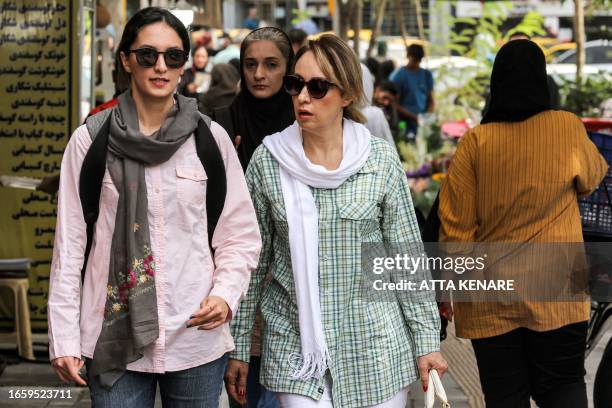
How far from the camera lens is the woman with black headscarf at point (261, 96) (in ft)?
16.6

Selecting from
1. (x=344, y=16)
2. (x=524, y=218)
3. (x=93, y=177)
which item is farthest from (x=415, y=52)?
(x=93, y=177)

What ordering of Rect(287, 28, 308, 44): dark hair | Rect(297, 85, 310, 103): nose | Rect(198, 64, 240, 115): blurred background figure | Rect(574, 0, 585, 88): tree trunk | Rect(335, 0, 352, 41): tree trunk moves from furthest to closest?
1. Rect(335, 0, 352, 41): tree trunk
2. Rect(574, 0, 585, 88): tree trunk
3. Rect(287, 28, 308, 44): dark hair
4. Rect(198, 64, 240, 115): blurred background figure
5. Rect(297, 85, 310, 103): nose

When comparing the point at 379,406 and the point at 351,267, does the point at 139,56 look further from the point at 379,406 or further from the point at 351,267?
the point at 379,406

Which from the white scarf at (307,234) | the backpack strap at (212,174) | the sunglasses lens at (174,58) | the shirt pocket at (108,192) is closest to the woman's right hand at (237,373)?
the white scarf at (307,234)

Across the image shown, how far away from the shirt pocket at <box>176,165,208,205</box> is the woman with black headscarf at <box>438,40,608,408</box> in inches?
53.9

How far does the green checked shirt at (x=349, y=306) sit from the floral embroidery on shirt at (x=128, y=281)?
524mm

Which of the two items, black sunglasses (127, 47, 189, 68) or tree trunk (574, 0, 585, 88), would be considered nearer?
black sunglasses (127, 47, 189, 68)

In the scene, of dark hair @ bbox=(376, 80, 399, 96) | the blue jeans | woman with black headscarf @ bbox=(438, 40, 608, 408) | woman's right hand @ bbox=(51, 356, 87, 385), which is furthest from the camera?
dark hair @ bbox=(376, 80, 399, 96)

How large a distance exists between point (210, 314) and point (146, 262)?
0.24 m

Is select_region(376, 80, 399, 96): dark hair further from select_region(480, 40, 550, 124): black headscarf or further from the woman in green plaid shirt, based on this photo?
the woman in green plaid shirt

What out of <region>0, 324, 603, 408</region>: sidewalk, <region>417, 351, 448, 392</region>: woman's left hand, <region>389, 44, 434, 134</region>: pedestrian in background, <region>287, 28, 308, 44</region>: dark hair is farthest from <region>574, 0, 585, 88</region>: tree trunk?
<region>417, 351, 448, 392</region>: woman's left hand

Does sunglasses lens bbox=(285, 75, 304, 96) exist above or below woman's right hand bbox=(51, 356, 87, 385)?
above

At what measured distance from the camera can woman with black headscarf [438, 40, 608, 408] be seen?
15.2 feet

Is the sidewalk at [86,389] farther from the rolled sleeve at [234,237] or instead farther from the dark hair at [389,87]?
the dark hair at [389,87]
